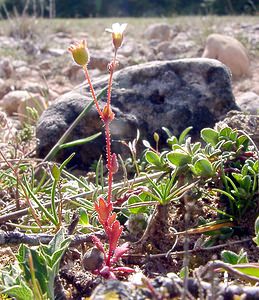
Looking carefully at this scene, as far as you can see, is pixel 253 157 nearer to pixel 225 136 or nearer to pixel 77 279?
pixel 225 136

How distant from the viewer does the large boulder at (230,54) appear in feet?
17.4

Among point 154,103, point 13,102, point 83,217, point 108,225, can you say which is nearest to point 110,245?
point 108,225

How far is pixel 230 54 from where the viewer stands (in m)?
5.44

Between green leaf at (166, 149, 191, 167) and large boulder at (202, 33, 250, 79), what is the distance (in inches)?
138

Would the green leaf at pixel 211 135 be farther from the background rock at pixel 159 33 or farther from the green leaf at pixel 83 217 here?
the background rock at pixel 159 33

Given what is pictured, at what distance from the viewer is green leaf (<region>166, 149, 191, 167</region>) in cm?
178

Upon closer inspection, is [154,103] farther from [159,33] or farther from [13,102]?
[159,33]

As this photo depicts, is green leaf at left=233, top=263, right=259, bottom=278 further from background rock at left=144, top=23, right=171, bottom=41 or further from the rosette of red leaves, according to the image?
background rock at left=144, top=23, right=171, bottom=41

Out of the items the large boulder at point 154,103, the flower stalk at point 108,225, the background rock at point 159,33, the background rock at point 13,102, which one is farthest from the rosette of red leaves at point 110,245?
the background rock at point 159,33

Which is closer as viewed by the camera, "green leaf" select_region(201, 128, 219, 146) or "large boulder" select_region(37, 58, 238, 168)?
"green leaf" select_region(201, 128, 219, 146)

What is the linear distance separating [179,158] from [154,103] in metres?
1.18

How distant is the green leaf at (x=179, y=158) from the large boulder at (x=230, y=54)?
3.51 meters

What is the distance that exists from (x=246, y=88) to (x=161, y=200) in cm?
307


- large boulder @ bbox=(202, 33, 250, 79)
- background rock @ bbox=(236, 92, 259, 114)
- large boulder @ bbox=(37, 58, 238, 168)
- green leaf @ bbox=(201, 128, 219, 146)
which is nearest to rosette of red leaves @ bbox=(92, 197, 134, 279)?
green leaf @ bbox=(201, 128, 219, 146)
